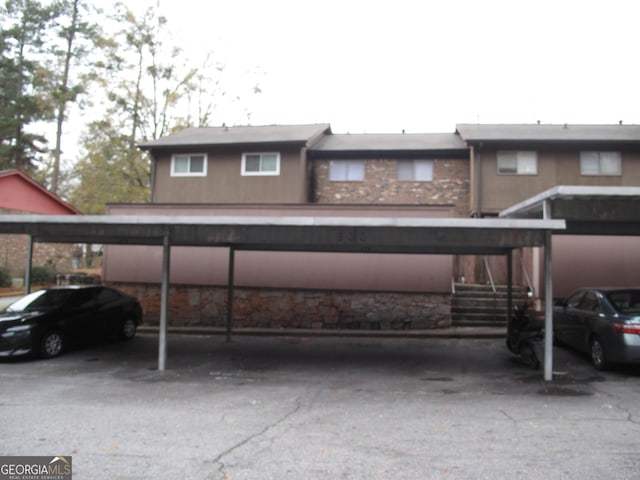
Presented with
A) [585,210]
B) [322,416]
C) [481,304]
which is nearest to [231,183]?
[481,304]

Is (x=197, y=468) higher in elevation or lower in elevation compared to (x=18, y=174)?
lower

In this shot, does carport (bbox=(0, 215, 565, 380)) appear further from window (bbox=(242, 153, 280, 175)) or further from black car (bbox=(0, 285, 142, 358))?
window (bbox=(242, 153, 280, 175))

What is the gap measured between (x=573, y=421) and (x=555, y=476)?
199cm

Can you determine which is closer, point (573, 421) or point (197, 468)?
point (197, 468)

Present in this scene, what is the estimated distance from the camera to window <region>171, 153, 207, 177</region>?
62.3 feet

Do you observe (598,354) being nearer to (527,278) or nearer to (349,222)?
(349,222)

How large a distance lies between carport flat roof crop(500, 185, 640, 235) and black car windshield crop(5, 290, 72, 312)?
9906mm

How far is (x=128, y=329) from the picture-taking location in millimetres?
12758

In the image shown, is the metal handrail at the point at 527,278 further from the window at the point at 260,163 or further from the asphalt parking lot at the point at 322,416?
the window at the point at 260,163

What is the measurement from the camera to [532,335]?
31.1 ft

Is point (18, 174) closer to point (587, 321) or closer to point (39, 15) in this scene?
point (39, 15)

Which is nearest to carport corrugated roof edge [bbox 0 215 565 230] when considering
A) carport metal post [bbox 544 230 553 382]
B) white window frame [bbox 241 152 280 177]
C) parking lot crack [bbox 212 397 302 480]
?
carport metal post [bbox 544 230 553 382]

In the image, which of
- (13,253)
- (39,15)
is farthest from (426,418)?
(39,15)

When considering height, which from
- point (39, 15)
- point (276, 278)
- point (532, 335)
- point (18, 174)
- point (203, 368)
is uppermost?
point (39, 15)
